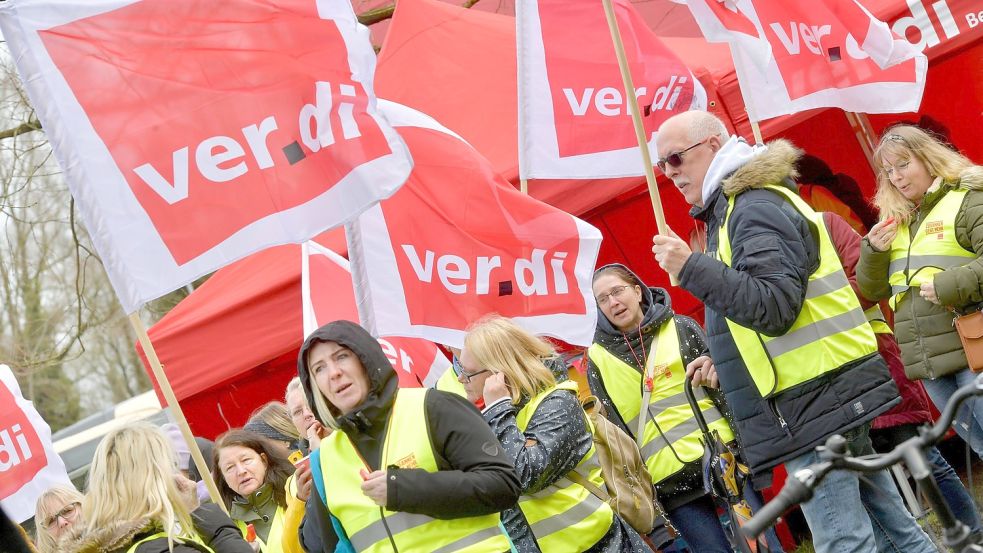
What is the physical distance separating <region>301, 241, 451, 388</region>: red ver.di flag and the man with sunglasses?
216cm

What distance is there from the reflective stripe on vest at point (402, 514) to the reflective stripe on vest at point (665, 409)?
6.33 feet

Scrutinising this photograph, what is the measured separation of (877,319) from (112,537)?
379 cm

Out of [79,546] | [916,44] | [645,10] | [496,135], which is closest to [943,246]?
[916,44]

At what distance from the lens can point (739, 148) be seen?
4.72 meters

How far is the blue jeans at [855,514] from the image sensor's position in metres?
4.26

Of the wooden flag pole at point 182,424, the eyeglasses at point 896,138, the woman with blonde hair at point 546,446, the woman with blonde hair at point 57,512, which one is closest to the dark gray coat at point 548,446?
the woman with blonde hair at point 546,446

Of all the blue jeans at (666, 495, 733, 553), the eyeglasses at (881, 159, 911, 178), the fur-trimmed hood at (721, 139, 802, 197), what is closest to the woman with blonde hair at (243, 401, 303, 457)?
the blue jeans at (666, 495, 733, 553)

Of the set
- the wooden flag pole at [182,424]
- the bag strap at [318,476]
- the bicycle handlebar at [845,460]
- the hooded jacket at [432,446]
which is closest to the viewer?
the bicycle handlebar at [845,460]

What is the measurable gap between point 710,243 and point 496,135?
11.2ft

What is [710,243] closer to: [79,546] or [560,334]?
[560,334]

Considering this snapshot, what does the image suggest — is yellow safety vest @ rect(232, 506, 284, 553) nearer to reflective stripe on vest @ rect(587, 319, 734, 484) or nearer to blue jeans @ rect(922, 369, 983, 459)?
reflective stripe on vest @ rect(587, 319, 734, 484)

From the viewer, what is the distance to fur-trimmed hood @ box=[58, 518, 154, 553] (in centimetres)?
396

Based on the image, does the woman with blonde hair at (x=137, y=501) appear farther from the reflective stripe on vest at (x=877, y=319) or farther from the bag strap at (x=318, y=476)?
the reflective stripe on vest at (x=877, y=319)

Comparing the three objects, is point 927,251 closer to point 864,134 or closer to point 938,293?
point 938,293
